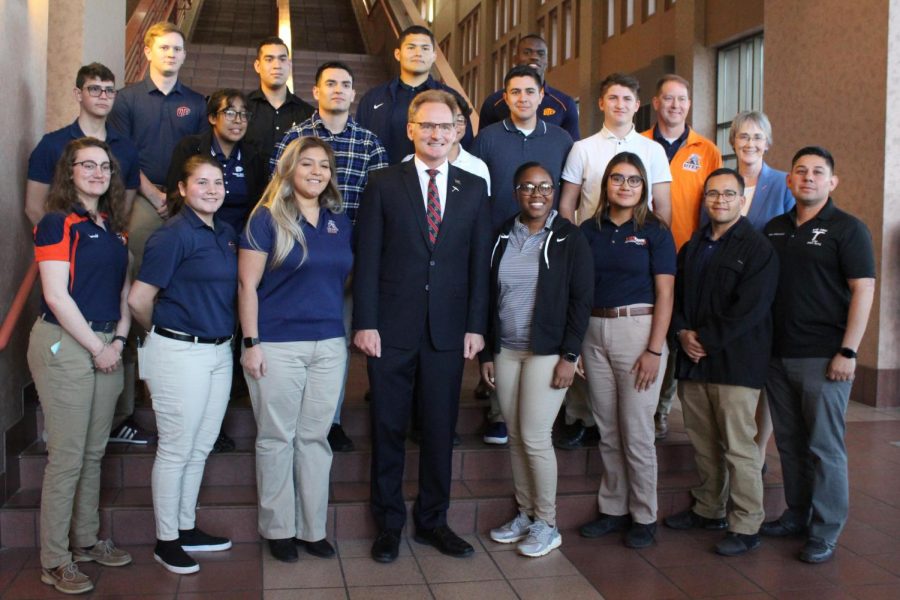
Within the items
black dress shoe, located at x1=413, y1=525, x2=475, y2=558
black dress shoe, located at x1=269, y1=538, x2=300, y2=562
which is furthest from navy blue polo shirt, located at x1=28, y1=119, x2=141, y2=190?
black dress shoe, located at x1=413, y1=525, x2=475, y2=558

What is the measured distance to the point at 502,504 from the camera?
4.02 meters

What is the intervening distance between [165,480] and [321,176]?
4.36ft

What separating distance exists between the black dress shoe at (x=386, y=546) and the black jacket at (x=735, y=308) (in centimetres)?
145

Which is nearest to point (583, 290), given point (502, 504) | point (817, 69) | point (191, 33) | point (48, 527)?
point (502, 504)

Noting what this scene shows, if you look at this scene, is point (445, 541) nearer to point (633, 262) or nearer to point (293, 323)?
point (293, 323)

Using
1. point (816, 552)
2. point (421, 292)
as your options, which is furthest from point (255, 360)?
point (816, 552)

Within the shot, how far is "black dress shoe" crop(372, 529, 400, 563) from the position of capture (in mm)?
3623

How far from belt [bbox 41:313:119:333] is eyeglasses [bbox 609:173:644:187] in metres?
2.10

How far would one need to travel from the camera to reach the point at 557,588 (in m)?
3.42

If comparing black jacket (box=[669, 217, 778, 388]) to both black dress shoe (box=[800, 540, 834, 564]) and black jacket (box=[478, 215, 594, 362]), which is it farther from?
black dress shoe (box=[800, 540, 834, 564])

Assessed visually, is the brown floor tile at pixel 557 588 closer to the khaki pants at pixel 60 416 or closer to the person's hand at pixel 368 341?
the person's hand at pixel 368 341

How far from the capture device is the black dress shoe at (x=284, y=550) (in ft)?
11.8

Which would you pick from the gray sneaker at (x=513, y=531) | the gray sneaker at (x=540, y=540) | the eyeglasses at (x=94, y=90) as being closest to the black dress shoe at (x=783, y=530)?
the gray sneaker at (x=540, y=540)

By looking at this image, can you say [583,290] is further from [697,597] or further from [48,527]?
[48,527]
